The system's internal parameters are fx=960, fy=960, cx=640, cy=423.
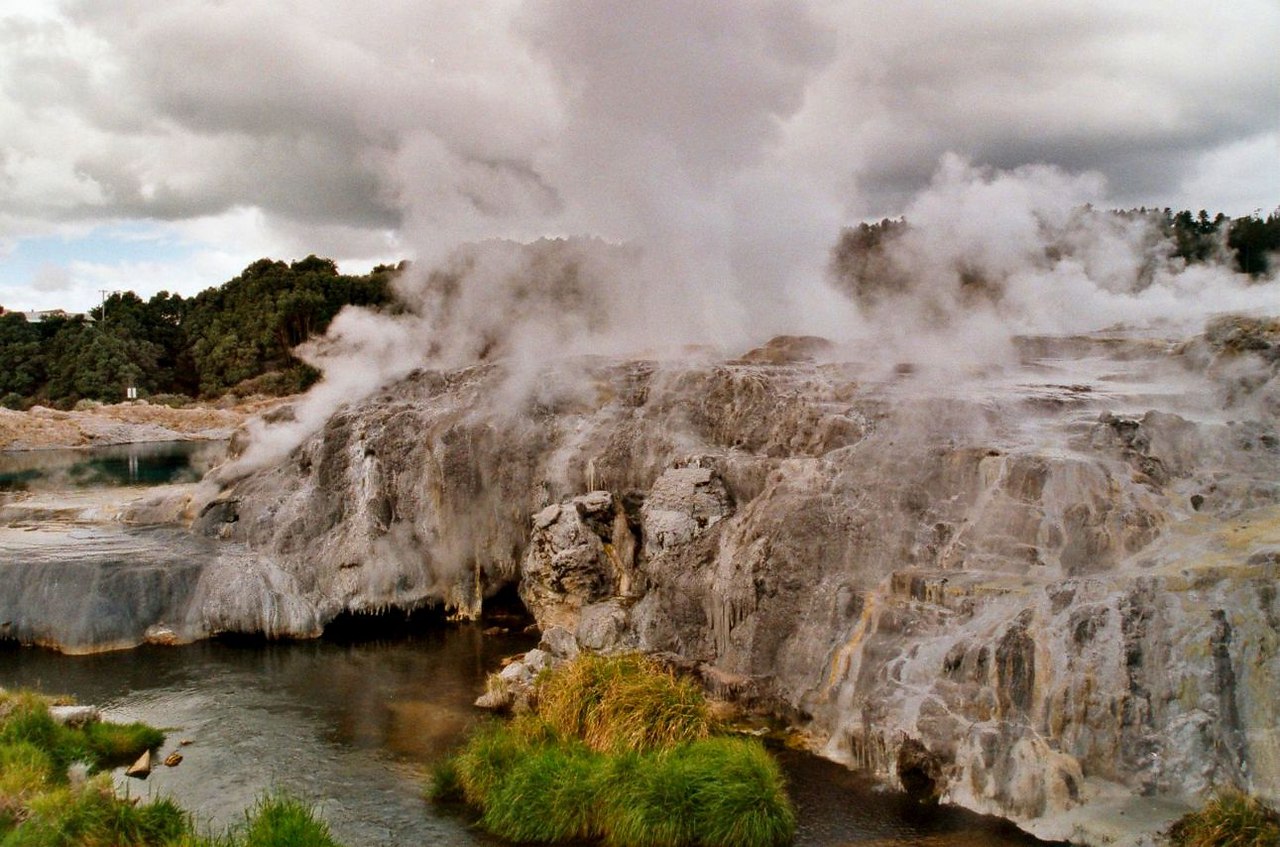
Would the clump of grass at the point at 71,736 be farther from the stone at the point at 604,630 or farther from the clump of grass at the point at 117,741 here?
the stone at the point at 604,630

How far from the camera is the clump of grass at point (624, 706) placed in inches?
482

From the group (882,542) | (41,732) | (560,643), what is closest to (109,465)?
(41,732)

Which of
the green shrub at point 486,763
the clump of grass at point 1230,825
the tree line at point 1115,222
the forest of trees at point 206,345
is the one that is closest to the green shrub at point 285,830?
the green shrub at point 486,763

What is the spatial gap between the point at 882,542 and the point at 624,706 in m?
4.85

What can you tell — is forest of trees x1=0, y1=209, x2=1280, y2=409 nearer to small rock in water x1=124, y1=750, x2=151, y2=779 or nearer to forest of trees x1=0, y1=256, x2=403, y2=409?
forest of trees x1=0, y1=256, x2=403, y2=409

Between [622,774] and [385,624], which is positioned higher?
[622,774]

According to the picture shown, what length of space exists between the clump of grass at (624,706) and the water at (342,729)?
62.2 inches

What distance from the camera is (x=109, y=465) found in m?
46.1

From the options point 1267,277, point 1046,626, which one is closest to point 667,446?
point 1046,626

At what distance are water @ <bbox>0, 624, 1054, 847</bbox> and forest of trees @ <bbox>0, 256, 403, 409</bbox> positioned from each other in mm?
52764

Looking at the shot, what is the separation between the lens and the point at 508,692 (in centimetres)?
1516

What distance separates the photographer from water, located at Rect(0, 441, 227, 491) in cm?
3794

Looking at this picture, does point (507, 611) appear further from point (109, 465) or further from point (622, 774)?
point (109, 465)

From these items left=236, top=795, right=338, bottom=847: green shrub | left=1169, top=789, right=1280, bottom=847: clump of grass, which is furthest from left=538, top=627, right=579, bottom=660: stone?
left=1169, top=789, right=1280, bottom=847: clump of grass
